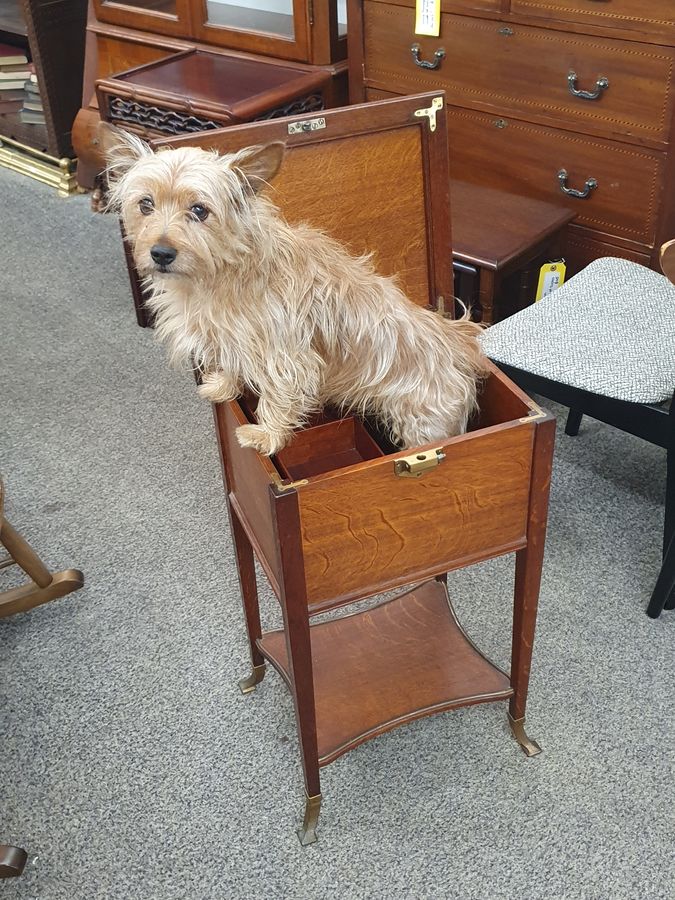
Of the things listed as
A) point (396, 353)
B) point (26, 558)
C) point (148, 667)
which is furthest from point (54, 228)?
point (396, 353)

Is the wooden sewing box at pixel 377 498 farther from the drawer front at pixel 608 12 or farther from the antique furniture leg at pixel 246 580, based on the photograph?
the drawer front at pixel 608 12

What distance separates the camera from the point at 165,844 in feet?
5.39

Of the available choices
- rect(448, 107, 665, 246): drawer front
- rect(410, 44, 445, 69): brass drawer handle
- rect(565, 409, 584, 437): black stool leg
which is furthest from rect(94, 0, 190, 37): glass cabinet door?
rect(565, 409, 584, 437): black stool leg

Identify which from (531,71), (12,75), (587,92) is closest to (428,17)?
(531,71)

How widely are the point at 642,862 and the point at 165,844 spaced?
2.82 ft

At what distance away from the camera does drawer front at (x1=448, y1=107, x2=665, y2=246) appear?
2.41 metres

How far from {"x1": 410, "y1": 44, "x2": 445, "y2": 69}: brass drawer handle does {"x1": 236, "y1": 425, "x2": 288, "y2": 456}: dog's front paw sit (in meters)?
1.72

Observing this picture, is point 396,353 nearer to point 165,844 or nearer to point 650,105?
point 165,844

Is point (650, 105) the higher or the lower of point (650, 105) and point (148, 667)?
the higher

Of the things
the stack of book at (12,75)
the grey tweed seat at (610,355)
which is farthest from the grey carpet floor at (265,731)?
the stack of book at (12,75)

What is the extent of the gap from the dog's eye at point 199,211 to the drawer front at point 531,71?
1519mm

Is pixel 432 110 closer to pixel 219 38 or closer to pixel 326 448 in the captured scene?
pixel 326 448

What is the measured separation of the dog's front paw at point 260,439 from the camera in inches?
52.7

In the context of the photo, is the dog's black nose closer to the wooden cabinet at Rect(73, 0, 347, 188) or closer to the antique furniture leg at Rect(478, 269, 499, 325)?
the antique furniture leg at Rect(478, 269, 499, 325)
